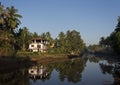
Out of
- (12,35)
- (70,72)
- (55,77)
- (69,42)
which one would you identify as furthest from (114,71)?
(69,42)

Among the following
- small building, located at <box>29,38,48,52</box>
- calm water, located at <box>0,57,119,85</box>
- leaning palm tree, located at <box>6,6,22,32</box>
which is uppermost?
leaning palm tree, located at <box>6,6,22,32</box>

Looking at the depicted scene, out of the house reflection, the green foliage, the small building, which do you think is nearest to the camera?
the house reflection

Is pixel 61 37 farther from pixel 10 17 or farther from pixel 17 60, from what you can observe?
pixel 17 60

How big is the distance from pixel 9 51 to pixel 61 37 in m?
74.2

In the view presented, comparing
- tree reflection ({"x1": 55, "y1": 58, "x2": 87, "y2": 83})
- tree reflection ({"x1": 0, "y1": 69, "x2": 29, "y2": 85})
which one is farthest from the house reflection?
tree reflection ({"x1": 0, "y1": 69, "x2": 29, "y2": 85})

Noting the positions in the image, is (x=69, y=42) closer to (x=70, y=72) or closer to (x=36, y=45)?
(x=36, y=45)

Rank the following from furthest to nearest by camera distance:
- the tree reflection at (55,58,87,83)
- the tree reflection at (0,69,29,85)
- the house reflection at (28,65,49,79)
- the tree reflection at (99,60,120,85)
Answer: the house reflection at (28,65,49,79) < the tree reflection at (55,58,87,83) < the tree reflection at (99,60,120,85) < the tree reflection at (0,69,29,85)

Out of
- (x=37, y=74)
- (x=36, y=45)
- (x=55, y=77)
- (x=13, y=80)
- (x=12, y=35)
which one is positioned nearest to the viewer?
(x=13, y=80)

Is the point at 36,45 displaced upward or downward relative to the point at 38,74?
upward

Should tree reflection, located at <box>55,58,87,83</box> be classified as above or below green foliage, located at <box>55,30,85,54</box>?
below

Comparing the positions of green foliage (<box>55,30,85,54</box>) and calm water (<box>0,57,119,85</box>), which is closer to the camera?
calm water (<box>0,57,119,85</box>)

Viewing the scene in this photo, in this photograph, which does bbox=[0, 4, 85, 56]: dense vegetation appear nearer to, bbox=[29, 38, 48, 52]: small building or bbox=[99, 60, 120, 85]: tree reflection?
bbox=[29, 38, 48, 52]: small building

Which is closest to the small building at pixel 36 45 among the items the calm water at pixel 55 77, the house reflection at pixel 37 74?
the calm water at pixel 55 77

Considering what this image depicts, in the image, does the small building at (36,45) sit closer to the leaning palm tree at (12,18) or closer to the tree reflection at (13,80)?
the leaning palm tree at (12,18)
